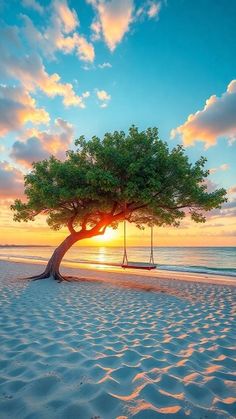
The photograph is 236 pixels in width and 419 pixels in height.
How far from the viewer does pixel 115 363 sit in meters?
4.20

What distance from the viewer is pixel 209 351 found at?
15.9ft

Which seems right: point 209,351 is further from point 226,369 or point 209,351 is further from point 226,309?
point 226,309

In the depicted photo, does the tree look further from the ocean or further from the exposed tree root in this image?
the ocean

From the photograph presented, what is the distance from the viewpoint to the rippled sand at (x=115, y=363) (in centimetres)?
306

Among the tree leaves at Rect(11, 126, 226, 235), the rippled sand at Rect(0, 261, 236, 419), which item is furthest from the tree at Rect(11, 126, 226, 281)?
the rippled sand at Rect(0, 261, 236, 419)

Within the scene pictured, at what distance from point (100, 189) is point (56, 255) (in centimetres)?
510

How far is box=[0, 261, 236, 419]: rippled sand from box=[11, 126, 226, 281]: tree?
22.2 feet

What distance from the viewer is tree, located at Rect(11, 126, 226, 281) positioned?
13.3 m

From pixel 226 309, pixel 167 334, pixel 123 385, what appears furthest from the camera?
pixel 226 309

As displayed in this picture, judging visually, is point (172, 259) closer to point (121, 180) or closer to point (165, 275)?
point (165, 275)

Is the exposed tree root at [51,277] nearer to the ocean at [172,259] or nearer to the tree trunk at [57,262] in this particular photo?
the tree trunk at [57,262]

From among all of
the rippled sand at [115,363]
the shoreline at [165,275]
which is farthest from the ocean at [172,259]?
the rippled sand at [115,363]

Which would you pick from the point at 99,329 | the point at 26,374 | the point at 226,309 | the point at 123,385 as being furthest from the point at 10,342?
the point at 226,309

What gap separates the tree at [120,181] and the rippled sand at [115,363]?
678cm
